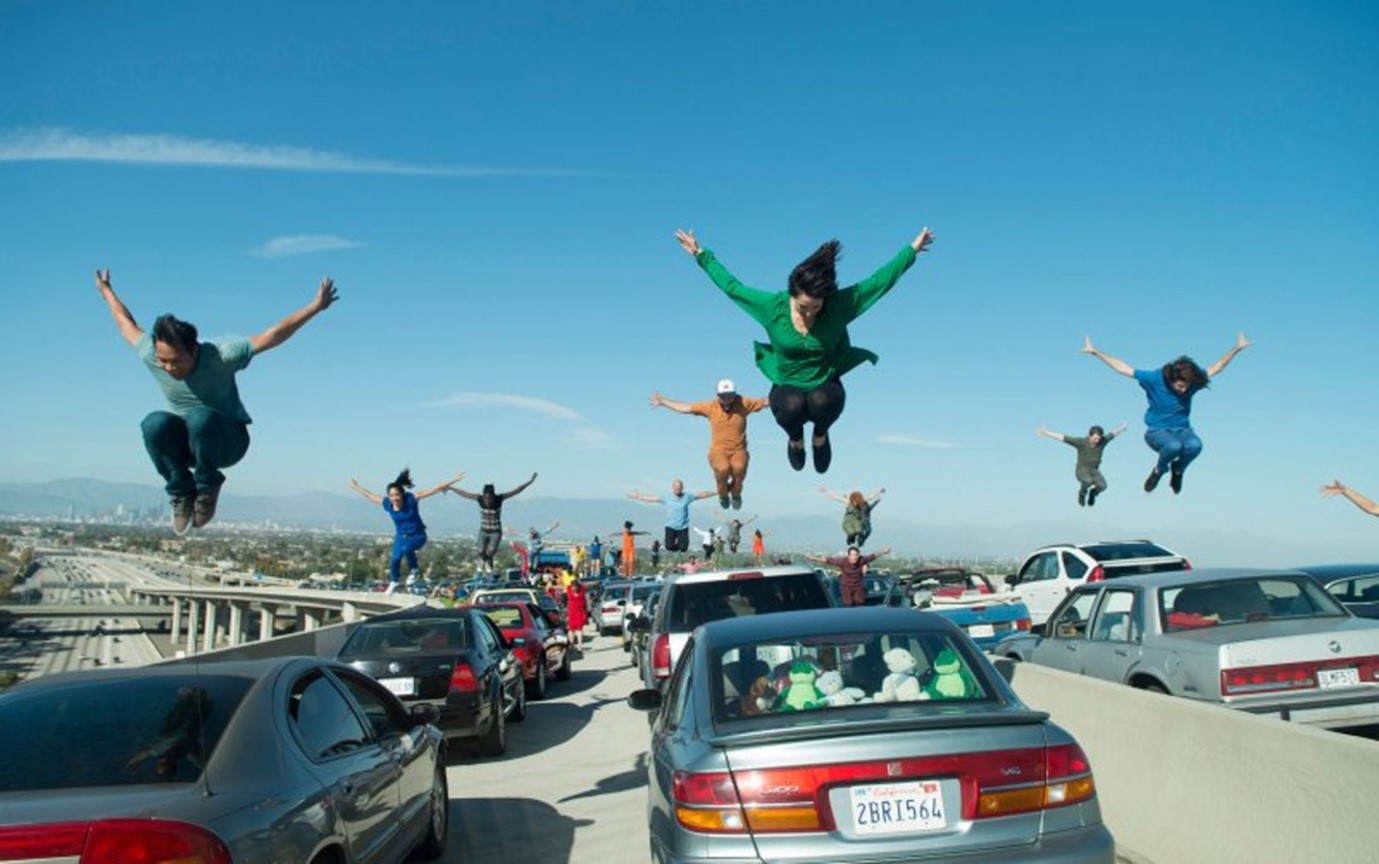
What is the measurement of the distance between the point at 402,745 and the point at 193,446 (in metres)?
2.06

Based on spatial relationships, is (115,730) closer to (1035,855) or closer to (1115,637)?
(1035,855)

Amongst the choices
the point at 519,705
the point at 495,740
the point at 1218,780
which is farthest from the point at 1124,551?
the point at 1218,780

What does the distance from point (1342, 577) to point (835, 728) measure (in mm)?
11829

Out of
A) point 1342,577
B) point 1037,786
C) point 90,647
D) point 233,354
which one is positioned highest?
point 233,354

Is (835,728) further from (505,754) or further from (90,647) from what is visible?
(90,647)

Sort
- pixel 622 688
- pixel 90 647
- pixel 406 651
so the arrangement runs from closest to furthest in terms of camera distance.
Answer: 1. pixel 406 651
2. pixel 622 688
3. pixel 90 647

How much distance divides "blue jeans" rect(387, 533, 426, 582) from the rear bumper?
41.9ft

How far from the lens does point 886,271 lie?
24.5ft

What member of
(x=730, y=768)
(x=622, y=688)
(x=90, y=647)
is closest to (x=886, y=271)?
(x=730, y=768)

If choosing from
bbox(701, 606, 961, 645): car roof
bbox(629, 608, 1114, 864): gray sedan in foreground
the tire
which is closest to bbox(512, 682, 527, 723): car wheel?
the tire

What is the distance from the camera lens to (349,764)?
17.9 feet

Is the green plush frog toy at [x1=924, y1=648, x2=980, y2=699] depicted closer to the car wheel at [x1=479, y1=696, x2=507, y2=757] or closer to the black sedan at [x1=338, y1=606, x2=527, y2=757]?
the black sedan at [x1=338, y1=606, x2=527, y2=757]

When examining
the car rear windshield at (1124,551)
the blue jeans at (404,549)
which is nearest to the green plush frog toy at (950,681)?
the blue jeans at (404,549)

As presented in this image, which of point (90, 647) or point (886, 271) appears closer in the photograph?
point (886, 271)
